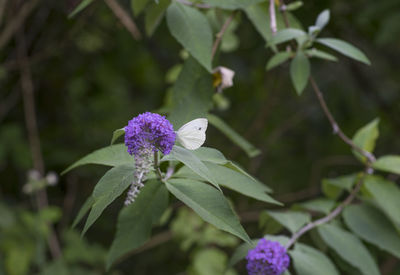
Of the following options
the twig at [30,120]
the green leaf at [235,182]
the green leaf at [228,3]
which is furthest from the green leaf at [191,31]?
the twig at [30,120]

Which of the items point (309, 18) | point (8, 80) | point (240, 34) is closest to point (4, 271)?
point (8, 80)

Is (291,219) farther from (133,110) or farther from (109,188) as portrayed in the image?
(133,110)

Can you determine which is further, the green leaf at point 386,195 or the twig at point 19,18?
the twig at point 19,18

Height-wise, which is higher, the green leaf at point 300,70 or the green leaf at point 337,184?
the green leaf at point 300,70

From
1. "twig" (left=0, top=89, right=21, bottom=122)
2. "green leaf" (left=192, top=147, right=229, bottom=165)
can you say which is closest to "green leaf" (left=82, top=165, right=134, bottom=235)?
"green leaf" (left=192, top=147, right=229, bottom=165)

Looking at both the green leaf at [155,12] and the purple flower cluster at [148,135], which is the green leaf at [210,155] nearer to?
the purple flower cluster at [148,135]
